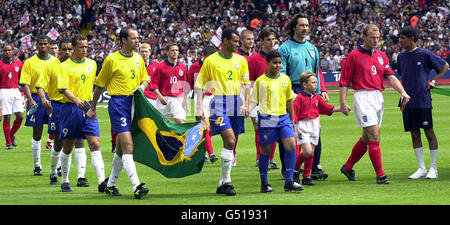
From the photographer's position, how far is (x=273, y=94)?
996 cm

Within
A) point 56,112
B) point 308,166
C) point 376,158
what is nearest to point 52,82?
point 56,112

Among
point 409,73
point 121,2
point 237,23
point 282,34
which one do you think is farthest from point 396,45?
point 409,73

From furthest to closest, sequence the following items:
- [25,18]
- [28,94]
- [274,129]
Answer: [25,18]
[28,94]
[274,129]

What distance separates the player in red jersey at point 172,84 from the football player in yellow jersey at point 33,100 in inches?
115

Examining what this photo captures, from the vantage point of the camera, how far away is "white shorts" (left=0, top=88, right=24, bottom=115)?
18.2m

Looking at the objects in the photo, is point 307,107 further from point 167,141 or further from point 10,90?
point 10,90

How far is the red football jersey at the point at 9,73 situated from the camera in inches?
716

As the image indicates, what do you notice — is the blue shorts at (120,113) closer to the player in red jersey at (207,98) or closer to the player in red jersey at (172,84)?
the player in red jersey at (207,98)

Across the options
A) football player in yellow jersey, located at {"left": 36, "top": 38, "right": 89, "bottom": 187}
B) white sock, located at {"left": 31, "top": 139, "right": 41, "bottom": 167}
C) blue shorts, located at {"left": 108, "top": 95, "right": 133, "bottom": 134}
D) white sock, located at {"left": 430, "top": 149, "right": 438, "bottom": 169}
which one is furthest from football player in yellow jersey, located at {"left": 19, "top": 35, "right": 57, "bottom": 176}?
white sock, located at {"left": 430, "top": 149, "right": 438, "bottom": 169}

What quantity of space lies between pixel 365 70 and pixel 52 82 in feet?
15.9

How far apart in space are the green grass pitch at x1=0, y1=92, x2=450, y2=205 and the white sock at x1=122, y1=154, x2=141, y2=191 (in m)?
0.23

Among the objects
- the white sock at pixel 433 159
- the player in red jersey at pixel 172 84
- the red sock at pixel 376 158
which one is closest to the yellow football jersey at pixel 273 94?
the red sock at pixel 376 158

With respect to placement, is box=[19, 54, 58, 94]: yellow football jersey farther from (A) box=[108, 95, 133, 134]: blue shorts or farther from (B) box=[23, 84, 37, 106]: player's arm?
(A) box=[108, 95, 133, 134]: blue shorts

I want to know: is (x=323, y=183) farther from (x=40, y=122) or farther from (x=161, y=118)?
(x=40, y=122)
